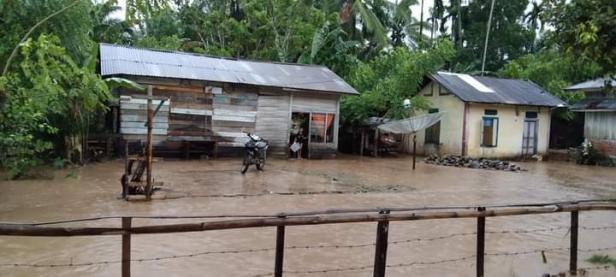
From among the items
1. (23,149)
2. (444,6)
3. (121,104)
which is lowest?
(23,149)

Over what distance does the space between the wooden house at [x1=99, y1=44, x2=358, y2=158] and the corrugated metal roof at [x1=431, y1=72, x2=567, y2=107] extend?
514cm

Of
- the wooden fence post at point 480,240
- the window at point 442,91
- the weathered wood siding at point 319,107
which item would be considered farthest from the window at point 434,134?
the wooden fence post at point 480,240

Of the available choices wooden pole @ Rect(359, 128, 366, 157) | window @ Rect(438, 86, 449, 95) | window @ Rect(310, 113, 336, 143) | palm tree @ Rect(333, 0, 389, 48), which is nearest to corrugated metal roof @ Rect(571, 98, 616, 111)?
window @ Rect(438, 86, 449, 95)

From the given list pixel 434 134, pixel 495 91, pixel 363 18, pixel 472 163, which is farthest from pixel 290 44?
pixel 472 163

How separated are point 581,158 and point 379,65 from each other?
922cm

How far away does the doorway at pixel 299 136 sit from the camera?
18.0m

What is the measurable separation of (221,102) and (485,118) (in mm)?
11163

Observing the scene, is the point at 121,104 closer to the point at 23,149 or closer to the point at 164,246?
the point at 23,149

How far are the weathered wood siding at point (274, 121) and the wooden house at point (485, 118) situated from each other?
7.30 meters

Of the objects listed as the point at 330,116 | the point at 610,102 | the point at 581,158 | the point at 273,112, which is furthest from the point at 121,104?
the point at 610,102

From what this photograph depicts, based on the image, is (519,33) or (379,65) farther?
(519,33)

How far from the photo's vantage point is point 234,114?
17156mm

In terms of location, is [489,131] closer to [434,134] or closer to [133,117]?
[434,134]

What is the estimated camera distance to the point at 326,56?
2480cm
